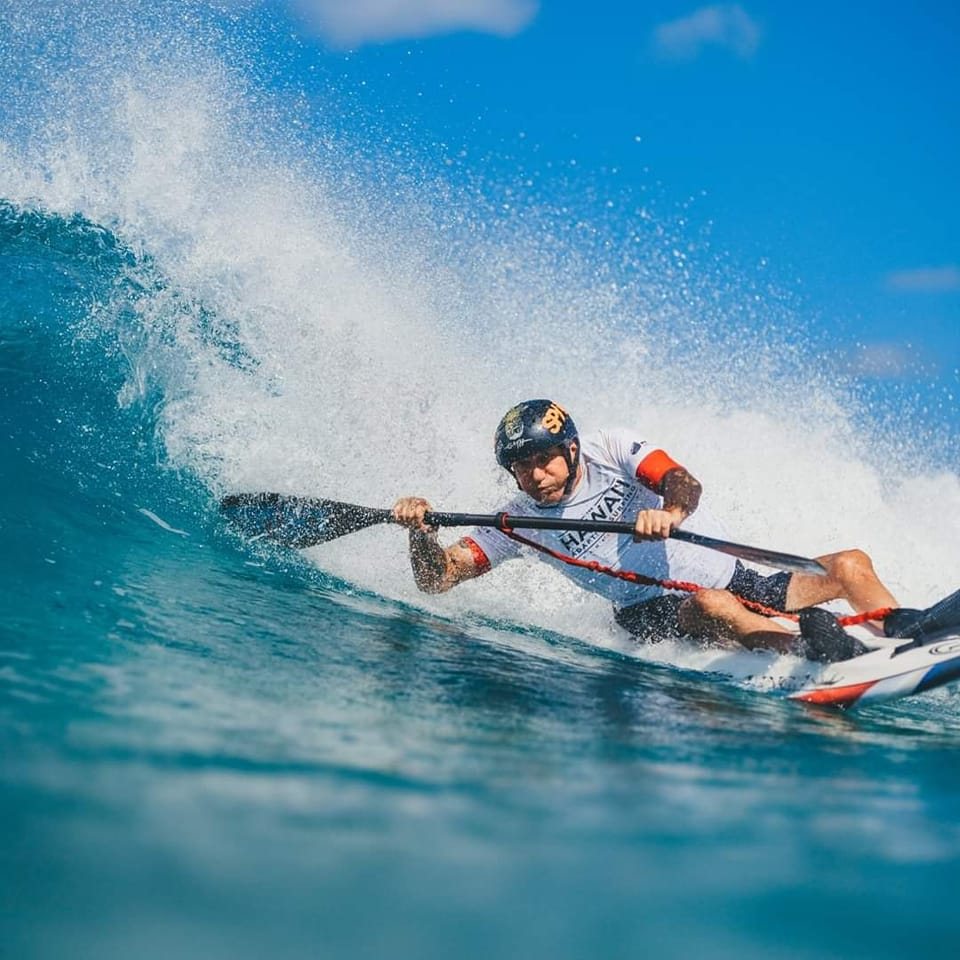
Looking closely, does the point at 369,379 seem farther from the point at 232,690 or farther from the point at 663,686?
the point at 232,690

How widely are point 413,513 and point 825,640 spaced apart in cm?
267

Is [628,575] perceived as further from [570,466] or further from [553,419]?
[553,419]

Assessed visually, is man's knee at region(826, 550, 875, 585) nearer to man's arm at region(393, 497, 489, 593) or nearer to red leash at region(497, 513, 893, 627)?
red leash at region(497, 513, 893, 627)

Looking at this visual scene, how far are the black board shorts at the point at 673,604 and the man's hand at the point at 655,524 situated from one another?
720mm

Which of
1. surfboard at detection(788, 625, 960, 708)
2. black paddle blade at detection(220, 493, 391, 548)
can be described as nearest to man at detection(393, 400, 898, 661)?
surfboard at detection(788, 625, 960, 708)

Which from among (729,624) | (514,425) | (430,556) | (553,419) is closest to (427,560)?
(430,556)

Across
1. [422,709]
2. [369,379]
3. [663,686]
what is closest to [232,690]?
[422,709]

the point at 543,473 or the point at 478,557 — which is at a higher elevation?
the point at 543,473

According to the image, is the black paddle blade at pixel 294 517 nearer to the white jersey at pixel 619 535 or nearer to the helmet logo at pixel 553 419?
the white jersey at pixel 619 535

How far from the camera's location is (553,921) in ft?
5.21

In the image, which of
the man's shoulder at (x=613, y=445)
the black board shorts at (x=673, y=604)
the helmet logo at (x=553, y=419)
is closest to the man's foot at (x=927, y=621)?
the black board shorts at (x=673, y=604)

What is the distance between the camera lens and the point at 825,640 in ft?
15.1

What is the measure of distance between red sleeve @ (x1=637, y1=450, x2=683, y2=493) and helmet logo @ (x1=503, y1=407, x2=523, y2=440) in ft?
2.88

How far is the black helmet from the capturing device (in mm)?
5191
